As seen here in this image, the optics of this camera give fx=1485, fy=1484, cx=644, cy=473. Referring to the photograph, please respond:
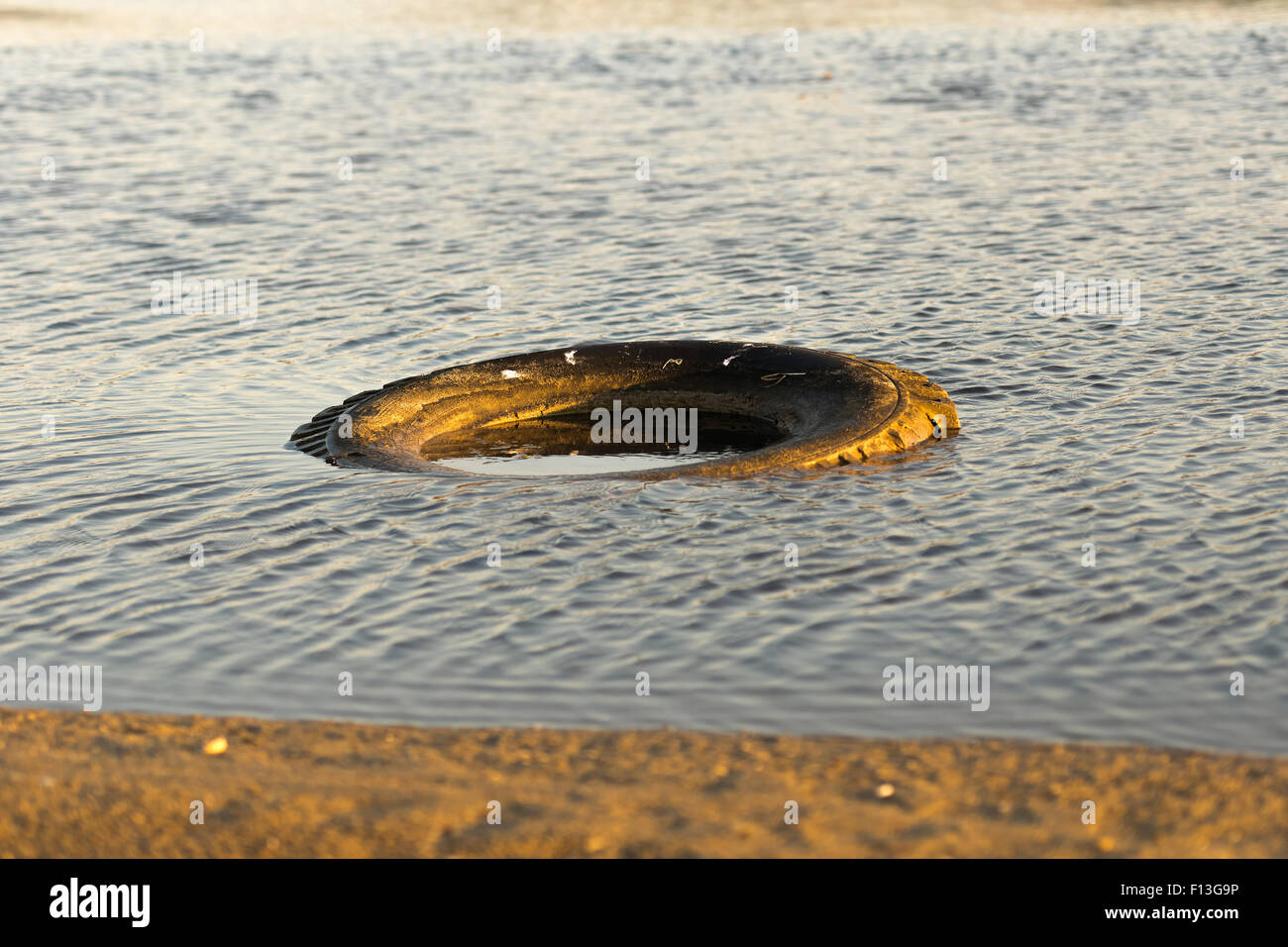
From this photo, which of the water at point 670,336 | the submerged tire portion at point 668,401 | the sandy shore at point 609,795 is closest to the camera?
the sandy shore at point 609,795

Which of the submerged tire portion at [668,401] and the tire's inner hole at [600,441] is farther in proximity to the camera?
the tire's inner hole at [600,441]

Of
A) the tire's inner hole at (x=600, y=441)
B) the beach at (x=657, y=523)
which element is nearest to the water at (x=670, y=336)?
the beach at (x=657, y=523)

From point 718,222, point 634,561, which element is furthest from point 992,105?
point 634,561

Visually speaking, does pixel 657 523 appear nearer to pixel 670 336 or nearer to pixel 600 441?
pixel 600 441

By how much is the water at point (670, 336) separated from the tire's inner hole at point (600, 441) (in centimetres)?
94

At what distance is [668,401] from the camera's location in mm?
11672

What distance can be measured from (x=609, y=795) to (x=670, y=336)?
817cm

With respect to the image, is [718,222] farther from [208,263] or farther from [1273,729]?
[1273,729]

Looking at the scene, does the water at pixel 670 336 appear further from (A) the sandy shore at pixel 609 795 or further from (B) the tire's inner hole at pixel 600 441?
(B) the tire's inner hole at pixel 600 441

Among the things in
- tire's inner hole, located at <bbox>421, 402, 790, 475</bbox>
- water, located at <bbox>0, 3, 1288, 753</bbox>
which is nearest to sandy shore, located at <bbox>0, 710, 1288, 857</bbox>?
water, located at <bbox>0, 3, 1288, 753</bbox>

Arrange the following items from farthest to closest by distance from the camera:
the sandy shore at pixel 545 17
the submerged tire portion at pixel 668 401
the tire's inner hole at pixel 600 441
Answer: the sandy shore at pixel 545 17
the tire's inner hole at pixel 600 441
the submerged tire portion at pixel 668 401

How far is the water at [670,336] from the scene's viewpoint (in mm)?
7309

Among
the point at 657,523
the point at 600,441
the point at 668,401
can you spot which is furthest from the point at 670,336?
the point at 657,523
